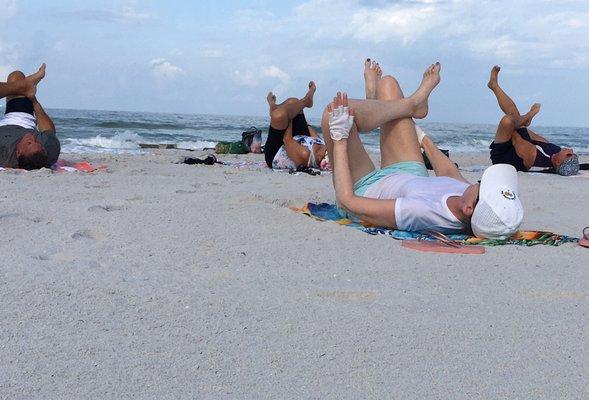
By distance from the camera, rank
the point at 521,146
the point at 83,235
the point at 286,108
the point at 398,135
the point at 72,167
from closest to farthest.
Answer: the point at 83,235 < the point at 398,135 < the point at 72,167 < the point at 286,108 < the point at 521,146

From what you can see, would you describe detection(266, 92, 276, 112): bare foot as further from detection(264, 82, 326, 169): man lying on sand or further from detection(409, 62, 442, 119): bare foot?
detection(409, 62, 442, 119): bare foot

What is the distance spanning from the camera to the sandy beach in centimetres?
226

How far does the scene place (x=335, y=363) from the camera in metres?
2.39

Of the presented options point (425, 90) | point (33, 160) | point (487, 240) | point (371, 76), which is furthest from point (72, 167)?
point (487, 240)

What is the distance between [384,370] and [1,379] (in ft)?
3.75

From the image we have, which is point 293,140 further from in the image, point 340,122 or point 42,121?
point 340,122

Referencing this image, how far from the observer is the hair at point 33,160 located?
7375mm

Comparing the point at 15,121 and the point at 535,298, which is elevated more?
the point at 15,121

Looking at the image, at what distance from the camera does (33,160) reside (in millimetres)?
7438

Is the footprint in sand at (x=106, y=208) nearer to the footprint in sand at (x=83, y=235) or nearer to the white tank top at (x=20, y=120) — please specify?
the footprint in sand at (x=83, y=235)

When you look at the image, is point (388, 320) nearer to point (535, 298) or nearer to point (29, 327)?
point (535, 298)

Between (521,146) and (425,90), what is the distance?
15.7 feet

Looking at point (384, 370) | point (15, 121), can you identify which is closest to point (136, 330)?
point (384, 370)

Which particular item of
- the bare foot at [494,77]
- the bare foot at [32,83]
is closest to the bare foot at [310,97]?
the bare foot at [494,77]
